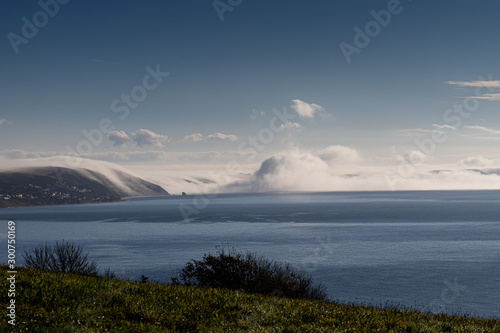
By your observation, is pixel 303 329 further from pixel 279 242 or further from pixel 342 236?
pixel 342 236

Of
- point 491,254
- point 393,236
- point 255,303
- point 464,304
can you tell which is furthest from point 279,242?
point 255,303

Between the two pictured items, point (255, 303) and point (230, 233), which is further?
point (230, 233)

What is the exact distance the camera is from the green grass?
11734mm

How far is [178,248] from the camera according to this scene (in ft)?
377

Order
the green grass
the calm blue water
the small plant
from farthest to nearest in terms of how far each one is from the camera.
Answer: the calm blue water → the small plant → the green grass

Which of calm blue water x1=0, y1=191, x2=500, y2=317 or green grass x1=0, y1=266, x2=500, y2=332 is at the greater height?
green grass x1=0, y1=266, x2=500, y2=332

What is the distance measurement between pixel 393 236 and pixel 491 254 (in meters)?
36.2

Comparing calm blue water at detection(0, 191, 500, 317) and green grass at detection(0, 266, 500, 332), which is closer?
green grass at detection(0, 266, 500, 332)

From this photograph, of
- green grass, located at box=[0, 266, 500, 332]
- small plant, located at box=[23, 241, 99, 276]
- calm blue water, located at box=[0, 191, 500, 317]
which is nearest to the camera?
green grass, located at box=[0, 266, 500, 332]

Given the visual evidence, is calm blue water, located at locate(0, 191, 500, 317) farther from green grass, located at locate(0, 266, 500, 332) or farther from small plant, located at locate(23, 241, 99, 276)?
small plant, located at locate(23, 241, 99, 276)

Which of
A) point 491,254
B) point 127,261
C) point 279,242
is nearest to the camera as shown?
point 127,261

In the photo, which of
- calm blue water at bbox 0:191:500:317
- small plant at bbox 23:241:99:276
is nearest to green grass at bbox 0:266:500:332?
small plant at bbox 23:241:99:276

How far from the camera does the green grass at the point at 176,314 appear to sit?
38.5 feet

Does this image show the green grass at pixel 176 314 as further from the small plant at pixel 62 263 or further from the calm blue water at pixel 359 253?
the calm blue water at pixel 359 253
